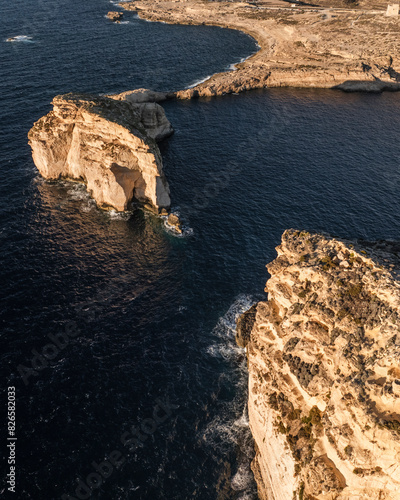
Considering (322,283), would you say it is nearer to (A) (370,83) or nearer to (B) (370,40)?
(A) (370,83)

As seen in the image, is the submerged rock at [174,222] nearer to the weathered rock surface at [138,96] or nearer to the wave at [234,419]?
the wave at [234,419]

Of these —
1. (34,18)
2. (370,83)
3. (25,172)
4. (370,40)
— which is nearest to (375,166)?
(370,83)

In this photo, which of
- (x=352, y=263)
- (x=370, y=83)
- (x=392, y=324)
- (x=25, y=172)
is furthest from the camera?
(x=370, y=83)

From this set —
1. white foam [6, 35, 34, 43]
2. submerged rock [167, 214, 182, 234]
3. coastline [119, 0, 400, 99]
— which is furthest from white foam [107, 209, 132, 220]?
white foam [6, 35, 34, 43]

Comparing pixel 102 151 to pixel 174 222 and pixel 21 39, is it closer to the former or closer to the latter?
pixel 174 222

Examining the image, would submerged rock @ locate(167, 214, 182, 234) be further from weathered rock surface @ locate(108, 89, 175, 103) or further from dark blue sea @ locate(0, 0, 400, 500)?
weathered rock surface @ locate(108, 89, 175, 103)

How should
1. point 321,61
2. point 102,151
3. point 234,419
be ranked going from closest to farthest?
1. point 234,419
2. point 102,151
3. point 321,61

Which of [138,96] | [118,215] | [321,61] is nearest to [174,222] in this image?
[118,215]
